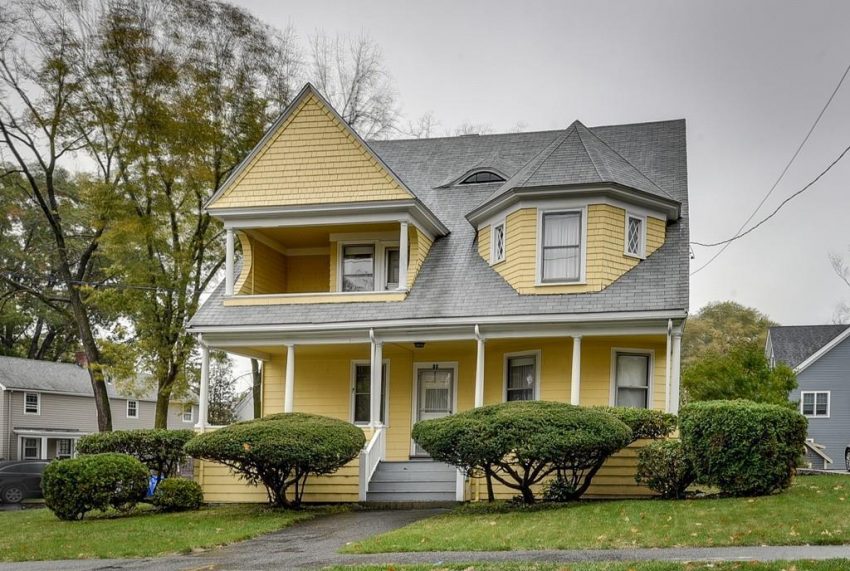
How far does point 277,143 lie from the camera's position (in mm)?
20344

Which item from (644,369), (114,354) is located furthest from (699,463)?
(114,354)

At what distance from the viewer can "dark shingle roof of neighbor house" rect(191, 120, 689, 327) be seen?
18.1m

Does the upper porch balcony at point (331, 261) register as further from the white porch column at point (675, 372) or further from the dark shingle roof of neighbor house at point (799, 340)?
the dark shingle roof of neighbor house at point (799, 340)

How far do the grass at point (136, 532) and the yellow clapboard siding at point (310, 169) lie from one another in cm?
676

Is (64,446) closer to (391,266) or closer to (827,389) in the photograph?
(391,266)

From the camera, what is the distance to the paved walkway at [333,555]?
30.6 feet

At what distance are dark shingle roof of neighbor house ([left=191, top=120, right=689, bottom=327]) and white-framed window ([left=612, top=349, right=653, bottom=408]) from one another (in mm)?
1538

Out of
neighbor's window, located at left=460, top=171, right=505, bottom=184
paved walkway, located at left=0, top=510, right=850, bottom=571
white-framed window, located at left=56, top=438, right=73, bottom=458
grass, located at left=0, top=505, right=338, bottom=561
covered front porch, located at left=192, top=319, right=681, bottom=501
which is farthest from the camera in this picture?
white-framed window, located at left=56, top=438, right=73, bottom=458

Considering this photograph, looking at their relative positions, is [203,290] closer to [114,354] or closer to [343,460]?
[114,354]

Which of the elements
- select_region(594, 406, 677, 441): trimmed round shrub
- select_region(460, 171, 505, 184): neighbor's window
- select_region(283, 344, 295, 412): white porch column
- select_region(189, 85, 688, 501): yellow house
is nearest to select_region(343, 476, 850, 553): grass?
select_region(594, 406, 677, 441): trimmed round shrub

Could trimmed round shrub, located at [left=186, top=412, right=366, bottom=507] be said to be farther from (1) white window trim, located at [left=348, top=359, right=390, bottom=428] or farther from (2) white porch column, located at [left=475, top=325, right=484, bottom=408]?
(1) white window trim, located at [left=348, top=359, right=390, bottom=428]

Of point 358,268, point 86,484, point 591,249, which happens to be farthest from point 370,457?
point 591,249

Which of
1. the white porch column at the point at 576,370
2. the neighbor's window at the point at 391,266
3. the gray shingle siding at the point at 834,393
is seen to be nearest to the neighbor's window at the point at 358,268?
the neighbor's window at the point at 391,266

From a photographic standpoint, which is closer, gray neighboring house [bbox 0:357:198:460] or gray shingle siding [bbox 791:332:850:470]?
gray shingle siding [bbox 791:332:850:470]
